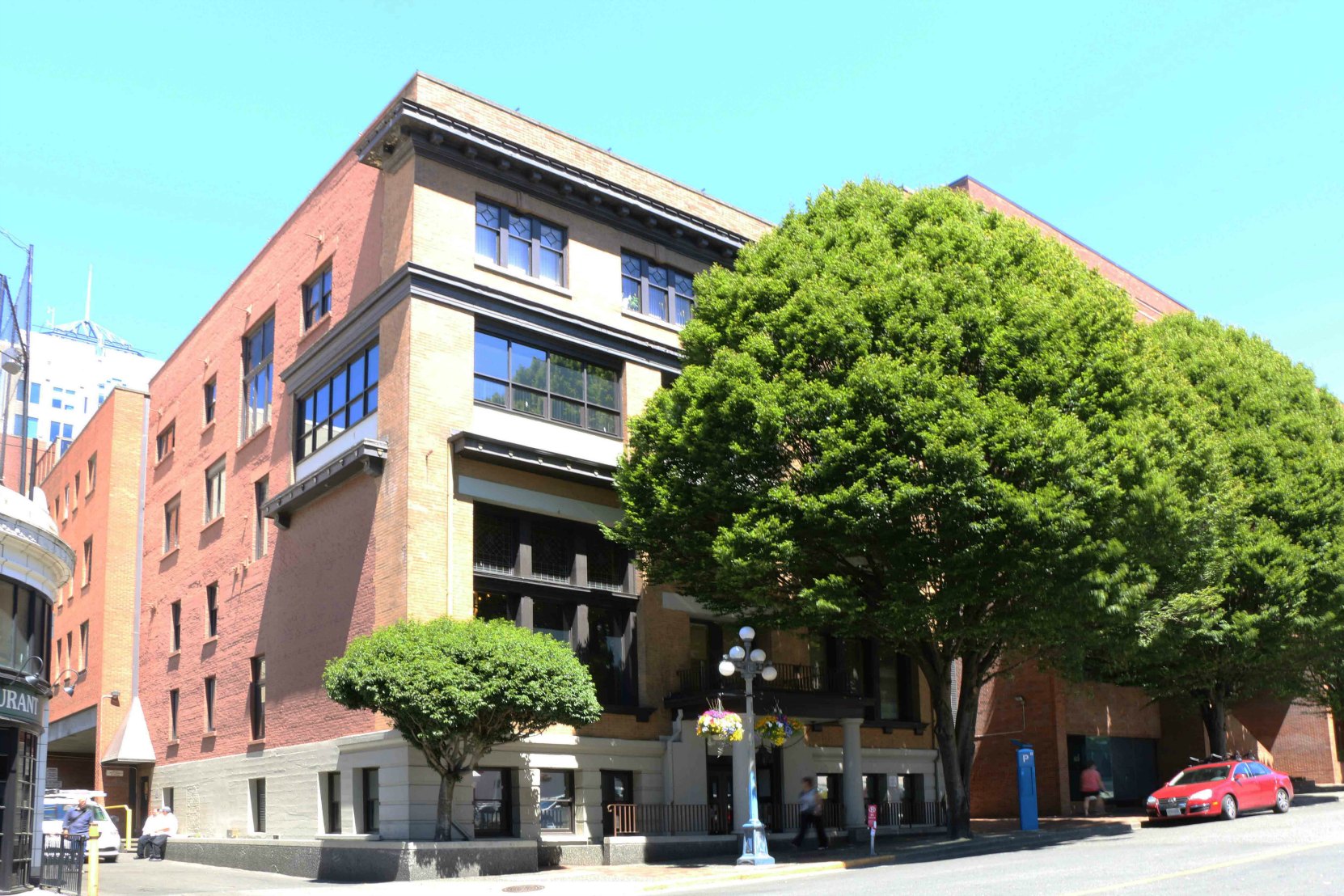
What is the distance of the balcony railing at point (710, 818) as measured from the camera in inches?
1093

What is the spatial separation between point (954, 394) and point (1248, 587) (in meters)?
15.7

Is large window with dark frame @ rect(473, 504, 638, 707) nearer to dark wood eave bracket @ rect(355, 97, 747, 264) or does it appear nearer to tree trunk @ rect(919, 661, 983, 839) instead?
tree trunk @ rect(919, 661, 983, 839)

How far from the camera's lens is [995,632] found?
2589 centimetres

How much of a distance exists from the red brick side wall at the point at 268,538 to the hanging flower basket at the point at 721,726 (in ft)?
23.8

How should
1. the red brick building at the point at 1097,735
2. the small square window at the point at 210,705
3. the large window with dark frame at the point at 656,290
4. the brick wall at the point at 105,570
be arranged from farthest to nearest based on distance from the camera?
the brick wall at the point at 105,570
the red brick building at the point at 1097,735
the small square window at the point at 210,705
the large window with dark frame at the point at 656,290

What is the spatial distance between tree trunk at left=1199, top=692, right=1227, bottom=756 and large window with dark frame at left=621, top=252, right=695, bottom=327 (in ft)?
68.2

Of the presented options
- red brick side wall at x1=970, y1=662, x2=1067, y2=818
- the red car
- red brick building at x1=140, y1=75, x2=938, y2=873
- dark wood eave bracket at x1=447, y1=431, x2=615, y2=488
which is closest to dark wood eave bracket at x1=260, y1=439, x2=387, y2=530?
red brick building at x1=140, y1=75, x2=938, y2=873

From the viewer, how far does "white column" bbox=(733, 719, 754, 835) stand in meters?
28.2

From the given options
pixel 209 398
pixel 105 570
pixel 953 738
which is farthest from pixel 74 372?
pixel 953 738

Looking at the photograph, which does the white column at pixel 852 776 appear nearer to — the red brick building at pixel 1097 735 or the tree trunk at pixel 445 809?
the red brick building at pixel 1097 735

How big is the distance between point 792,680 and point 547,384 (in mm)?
9672

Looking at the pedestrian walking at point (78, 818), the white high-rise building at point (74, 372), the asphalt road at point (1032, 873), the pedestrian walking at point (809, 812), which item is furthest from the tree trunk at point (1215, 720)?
the white high-rise building at point (74, 372)

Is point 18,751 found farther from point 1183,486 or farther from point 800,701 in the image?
point 1183,486

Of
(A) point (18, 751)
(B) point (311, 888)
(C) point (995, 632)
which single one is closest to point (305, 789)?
(B) point (311, 888)
